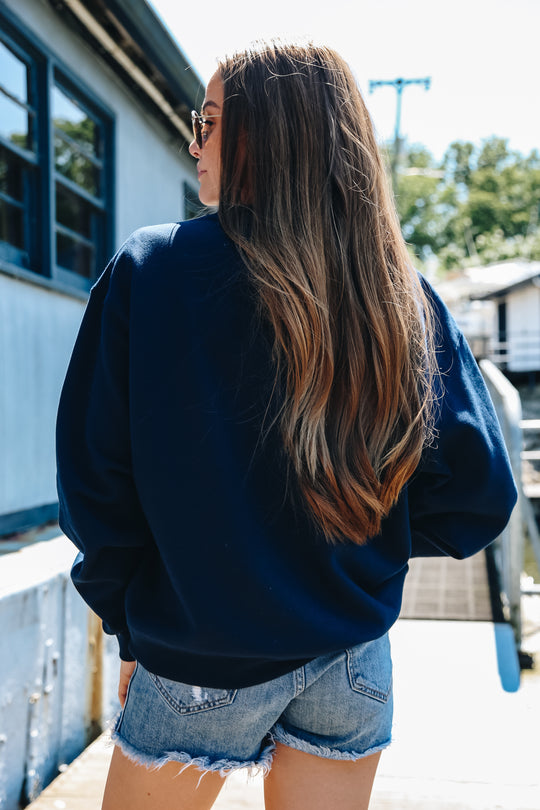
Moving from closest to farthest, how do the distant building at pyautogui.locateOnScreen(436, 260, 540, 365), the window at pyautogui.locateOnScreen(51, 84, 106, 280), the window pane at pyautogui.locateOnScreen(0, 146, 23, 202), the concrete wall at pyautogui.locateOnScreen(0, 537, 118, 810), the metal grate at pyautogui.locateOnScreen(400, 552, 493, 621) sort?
the concrete wall at pyautogui.locateOnScreen(0, 537, 118, 810) → the metal grate at pyautogui.locateOnScreen(400, 552, 493, 621) → the window pane at pyautogui.locateOnScreen(0, 146, 23, 202) → the window at pyautogui.locateOnScreen(51, 84, 106, 280) → the distant building at pyautogui.locateOnScreen(436, 260, 540, 365)

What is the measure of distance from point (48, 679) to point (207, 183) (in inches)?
70.0

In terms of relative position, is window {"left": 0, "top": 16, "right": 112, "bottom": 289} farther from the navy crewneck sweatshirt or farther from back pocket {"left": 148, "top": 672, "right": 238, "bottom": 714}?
back pocket {"left": 148, "top": 672, "right": 238, "bottom": 714}

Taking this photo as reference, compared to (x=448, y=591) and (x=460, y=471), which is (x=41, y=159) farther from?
(x=460, y=471)

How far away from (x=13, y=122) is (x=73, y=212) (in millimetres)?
1139

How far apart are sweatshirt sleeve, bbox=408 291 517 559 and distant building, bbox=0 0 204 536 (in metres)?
2.96

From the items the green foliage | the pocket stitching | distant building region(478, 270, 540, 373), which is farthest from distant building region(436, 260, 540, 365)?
the pocket stitching

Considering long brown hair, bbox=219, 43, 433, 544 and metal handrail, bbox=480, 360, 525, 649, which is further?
metal handrail, bbox=480, 360, 525, 649

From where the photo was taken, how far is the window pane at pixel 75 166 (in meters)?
5.02

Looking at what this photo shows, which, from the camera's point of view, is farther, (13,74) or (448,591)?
(448,591)

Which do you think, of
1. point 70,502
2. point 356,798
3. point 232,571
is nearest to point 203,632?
point 232,571

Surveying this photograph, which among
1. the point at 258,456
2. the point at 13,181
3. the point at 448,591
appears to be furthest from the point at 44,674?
the point at 13,181

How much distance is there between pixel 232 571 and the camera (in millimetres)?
1059

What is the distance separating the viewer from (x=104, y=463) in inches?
43.6

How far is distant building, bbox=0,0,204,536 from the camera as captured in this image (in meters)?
4.16
